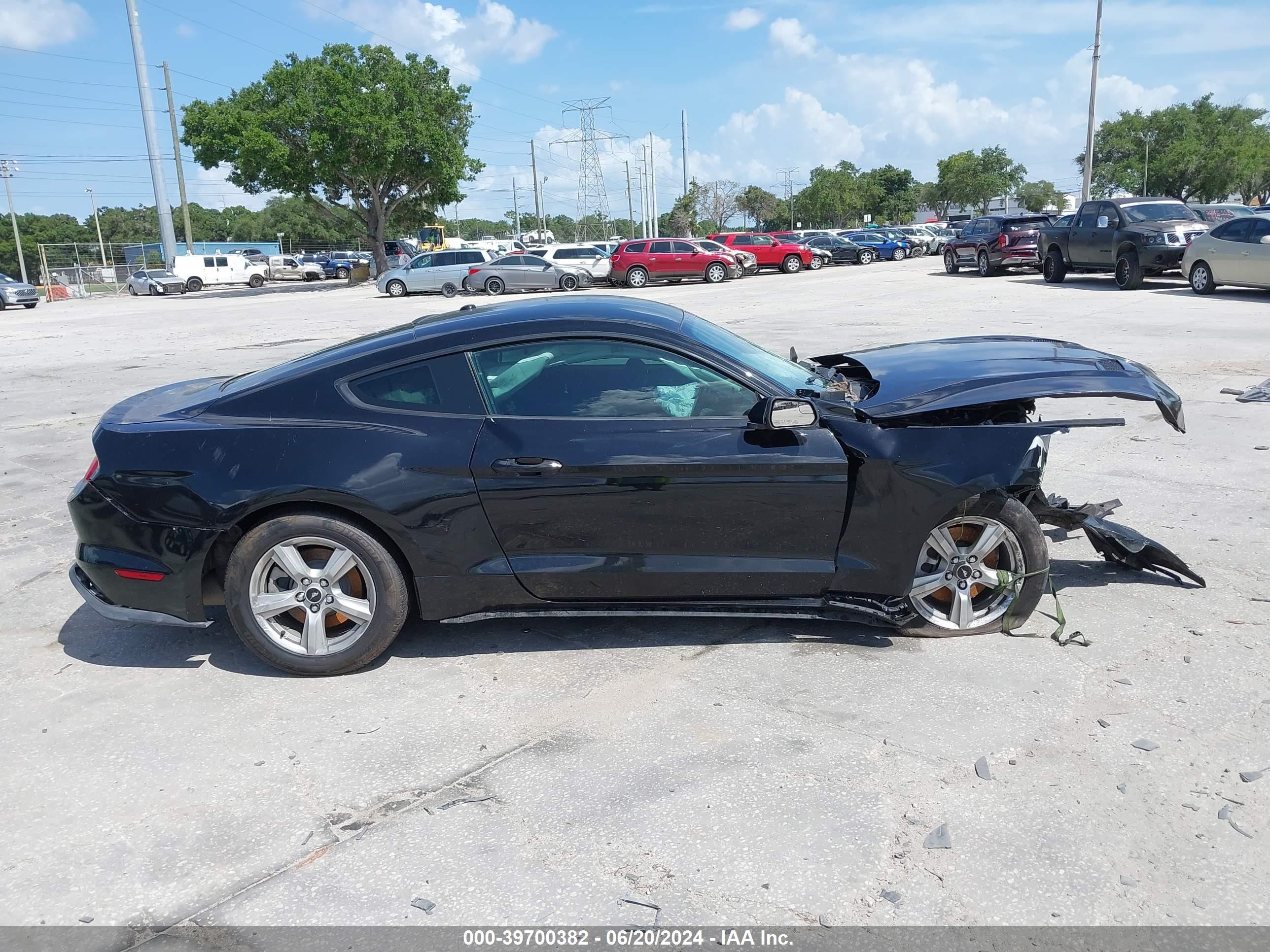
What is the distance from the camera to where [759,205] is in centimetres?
10625

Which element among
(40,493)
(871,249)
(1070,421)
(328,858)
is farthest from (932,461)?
(871,249)

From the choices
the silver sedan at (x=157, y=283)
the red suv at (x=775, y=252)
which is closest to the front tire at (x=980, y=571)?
the red suv at (x=775, y=252)

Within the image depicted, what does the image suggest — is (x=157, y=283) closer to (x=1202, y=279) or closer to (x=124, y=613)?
(x=1202, y=279)

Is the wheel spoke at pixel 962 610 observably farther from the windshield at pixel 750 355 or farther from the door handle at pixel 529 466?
the door handle at pixel 529 466

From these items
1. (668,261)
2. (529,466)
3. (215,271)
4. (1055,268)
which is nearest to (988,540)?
(529,466)

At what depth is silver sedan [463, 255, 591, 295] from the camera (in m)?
35.0

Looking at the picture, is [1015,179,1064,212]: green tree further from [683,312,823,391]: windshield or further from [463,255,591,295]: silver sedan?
[683,312,823,391]: windshield

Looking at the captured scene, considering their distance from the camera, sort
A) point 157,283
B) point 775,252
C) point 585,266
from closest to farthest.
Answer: point 585,266 < point 775,252 < point 157,283

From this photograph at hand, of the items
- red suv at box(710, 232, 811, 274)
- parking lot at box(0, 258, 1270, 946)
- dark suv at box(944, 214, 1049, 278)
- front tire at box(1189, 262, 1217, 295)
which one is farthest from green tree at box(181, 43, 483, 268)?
parking lot at box(0, 258, 1270, 946)

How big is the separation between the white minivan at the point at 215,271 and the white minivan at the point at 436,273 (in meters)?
22.0

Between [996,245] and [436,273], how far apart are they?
753 inches

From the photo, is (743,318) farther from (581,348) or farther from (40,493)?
(581,348)

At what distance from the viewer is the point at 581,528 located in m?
4.10

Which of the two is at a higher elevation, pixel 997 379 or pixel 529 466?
pixel 997 379
